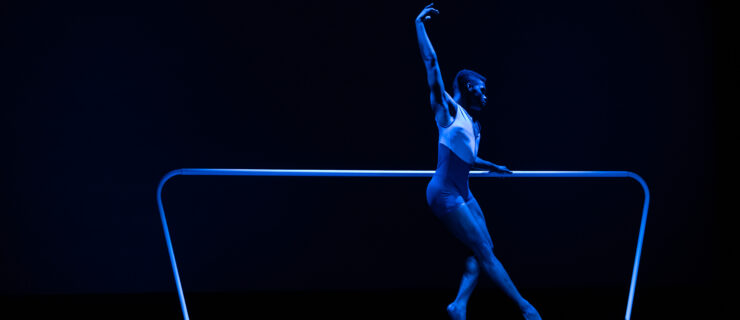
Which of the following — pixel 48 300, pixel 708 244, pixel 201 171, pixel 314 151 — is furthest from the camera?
pixel 708 244

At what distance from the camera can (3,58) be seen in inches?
146

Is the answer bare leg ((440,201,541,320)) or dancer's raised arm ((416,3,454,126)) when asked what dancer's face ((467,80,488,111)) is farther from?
bare leg ((440,201,541,320))

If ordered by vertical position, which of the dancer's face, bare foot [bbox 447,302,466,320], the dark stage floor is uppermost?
the dancer's face

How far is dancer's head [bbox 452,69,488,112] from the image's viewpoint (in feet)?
8.67

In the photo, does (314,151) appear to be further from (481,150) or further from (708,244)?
(708,244)

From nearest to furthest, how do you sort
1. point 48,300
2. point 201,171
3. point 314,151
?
point 201,171 → point 48,300 → point 314,151

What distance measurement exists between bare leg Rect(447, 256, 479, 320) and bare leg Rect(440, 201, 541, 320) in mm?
55

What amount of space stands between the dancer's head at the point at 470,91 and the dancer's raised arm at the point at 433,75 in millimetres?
133

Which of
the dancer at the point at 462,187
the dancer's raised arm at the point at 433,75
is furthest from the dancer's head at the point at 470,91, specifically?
the dancer's raised arm at the point at 433,75

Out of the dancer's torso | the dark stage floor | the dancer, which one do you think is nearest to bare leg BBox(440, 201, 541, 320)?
the dancer

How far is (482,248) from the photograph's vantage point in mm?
2594

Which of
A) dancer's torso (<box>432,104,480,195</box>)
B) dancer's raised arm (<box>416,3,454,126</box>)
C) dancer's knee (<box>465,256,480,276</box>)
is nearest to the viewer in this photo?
dancer's raised arm (<box>416,3,454,126</box>)

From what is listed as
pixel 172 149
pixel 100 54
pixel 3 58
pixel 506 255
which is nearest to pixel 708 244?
pixel 506 255

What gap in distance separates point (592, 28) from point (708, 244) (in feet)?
6.45
